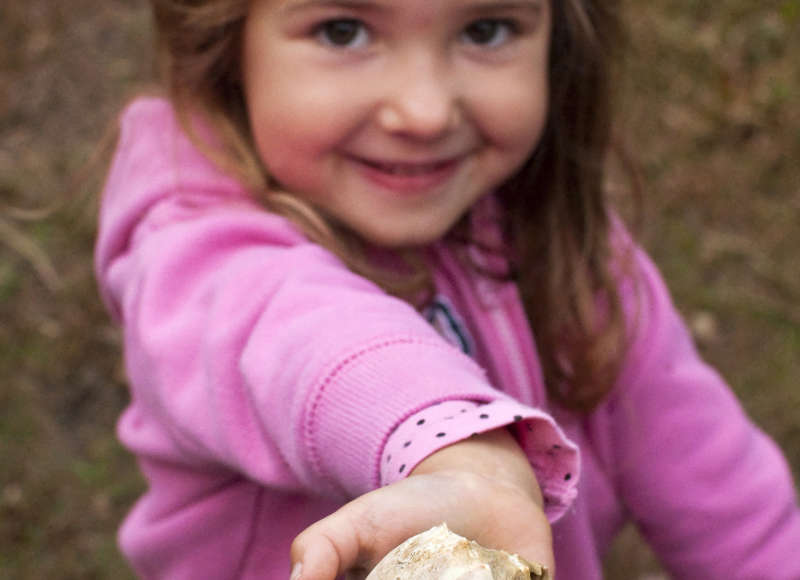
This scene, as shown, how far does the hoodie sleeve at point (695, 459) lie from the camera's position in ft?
5.30

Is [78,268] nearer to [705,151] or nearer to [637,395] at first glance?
[637,395]

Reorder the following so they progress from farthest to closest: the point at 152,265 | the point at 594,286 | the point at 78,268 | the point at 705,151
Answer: the point at 705,151
the point at 78,268
the point at 594,286
the point at 152,265

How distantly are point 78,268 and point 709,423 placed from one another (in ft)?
4.75

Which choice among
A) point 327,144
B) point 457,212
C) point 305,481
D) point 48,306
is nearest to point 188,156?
point 327,144

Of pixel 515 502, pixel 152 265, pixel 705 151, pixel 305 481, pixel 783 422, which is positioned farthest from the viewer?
pixel 705 151

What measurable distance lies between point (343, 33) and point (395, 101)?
10cm

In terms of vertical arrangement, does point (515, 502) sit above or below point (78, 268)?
above

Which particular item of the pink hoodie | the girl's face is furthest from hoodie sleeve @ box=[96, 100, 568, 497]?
the girl's face

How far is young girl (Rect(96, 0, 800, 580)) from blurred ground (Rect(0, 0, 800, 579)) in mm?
600

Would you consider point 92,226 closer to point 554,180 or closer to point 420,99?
point 554,180

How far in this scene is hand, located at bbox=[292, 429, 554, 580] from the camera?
64 centimetres

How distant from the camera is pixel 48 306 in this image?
7.78 feet

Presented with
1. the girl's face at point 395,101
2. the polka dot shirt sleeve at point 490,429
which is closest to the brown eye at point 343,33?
the girl's face at point 395,101

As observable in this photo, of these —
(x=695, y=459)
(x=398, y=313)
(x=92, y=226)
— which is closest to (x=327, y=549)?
(x=398, y=313)
